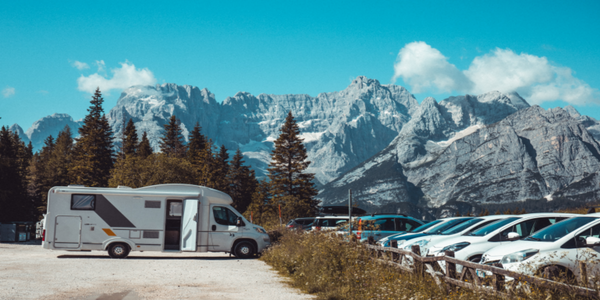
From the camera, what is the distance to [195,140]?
6819 centimetres

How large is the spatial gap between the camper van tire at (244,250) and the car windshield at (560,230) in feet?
44.0

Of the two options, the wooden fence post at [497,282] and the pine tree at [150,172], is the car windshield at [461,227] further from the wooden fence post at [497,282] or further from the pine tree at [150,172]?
the pine tree at [150,172]

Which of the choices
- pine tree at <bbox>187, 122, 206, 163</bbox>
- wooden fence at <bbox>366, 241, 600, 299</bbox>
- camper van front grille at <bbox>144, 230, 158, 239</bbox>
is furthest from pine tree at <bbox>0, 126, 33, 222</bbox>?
wooden fence at <bbox>366, 241, 600, 299</bbox>

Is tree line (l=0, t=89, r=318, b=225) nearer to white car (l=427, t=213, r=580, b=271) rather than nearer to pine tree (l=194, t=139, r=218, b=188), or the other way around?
pine tree (l=194, t=139, r=218, b=188)

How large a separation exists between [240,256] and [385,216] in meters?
6.48

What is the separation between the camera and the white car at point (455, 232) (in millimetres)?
13069

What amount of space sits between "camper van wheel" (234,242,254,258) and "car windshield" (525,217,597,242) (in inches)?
529

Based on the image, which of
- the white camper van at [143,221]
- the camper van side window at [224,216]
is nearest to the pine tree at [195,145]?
the camper van side window at [224,216]

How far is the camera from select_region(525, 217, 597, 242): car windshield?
933 centimetres

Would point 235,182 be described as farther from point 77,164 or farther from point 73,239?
point 73,239

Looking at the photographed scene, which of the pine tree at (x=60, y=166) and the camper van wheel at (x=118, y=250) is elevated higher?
the pine tree at (x=60, y=166)

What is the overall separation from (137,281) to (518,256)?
8.81 m

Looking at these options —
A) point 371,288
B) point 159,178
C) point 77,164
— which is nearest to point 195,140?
point 77,164

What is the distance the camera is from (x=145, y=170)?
152 feet
